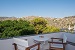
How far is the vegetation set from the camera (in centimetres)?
901

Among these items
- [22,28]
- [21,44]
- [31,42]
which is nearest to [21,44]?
[21,44]

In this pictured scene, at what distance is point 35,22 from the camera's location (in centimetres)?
1174

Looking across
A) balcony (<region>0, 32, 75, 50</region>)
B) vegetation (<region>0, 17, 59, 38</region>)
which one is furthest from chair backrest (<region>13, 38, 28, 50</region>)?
vegetation (<region>0, 17, 59, 38</region>)

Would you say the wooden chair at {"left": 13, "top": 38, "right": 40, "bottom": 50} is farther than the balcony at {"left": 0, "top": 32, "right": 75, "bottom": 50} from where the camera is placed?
No

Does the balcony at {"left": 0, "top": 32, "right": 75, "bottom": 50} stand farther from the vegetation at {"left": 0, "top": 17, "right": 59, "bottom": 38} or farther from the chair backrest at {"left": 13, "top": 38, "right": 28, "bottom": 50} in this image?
the vegetation at {"left": 0, "top": 17, "right": 59, "bottom": 38}

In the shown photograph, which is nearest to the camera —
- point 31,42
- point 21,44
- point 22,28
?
point 21,44

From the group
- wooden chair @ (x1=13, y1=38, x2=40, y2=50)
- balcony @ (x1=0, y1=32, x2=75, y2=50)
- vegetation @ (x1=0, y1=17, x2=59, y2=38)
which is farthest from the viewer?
vegetation @ (x1=0, y1=17, x2=59, y2=38)

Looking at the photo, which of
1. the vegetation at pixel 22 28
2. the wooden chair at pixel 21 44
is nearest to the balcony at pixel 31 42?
the wooden chair at pixel 21 44

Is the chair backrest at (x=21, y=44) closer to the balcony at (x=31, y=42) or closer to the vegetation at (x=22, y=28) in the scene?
the balcony at (x=31, y=42)

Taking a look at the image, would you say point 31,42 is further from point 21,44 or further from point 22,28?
point 22,28

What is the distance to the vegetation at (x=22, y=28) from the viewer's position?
29.6 ft

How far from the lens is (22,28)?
9789 millimetres

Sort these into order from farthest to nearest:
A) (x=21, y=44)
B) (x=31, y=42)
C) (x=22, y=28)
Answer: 1. (x=22, y=28)
2. (x=31, y=42)
3. (x=21, y=44)

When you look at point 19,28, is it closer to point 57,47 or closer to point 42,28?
point 42,28
